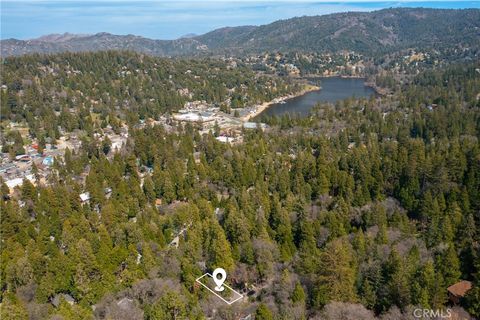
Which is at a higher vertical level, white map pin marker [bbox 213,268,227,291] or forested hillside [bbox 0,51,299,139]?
forested hillside [bbox 0,51,299,139]

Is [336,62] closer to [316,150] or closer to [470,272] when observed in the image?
[316,150]

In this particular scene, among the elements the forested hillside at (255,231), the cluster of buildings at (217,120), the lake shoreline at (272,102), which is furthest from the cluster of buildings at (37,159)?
the lake shoreline at (272,102)

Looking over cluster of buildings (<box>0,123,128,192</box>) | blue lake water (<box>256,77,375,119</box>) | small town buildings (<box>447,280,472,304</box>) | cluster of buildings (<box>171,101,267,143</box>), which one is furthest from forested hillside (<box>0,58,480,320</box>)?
blue lake water (<box>256,77,375,119</box>)

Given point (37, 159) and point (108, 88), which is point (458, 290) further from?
point (108, 88)

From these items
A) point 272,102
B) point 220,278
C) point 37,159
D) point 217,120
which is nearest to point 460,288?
point 220,278

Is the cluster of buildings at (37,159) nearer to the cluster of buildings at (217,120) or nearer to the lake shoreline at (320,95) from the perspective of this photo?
Answer: the cluster of buildings at (217,120)

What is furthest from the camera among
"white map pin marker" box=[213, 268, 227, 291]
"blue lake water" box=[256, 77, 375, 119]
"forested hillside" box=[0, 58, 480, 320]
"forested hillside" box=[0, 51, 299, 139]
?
"blue lake water" box=[256, 77, 375, 119]

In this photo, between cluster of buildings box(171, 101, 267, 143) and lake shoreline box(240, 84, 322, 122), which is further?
lake shoreline box(240, 84, 322, 122)

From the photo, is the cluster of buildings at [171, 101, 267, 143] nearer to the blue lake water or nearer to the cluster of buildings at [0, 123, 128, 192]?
the blue lake water
